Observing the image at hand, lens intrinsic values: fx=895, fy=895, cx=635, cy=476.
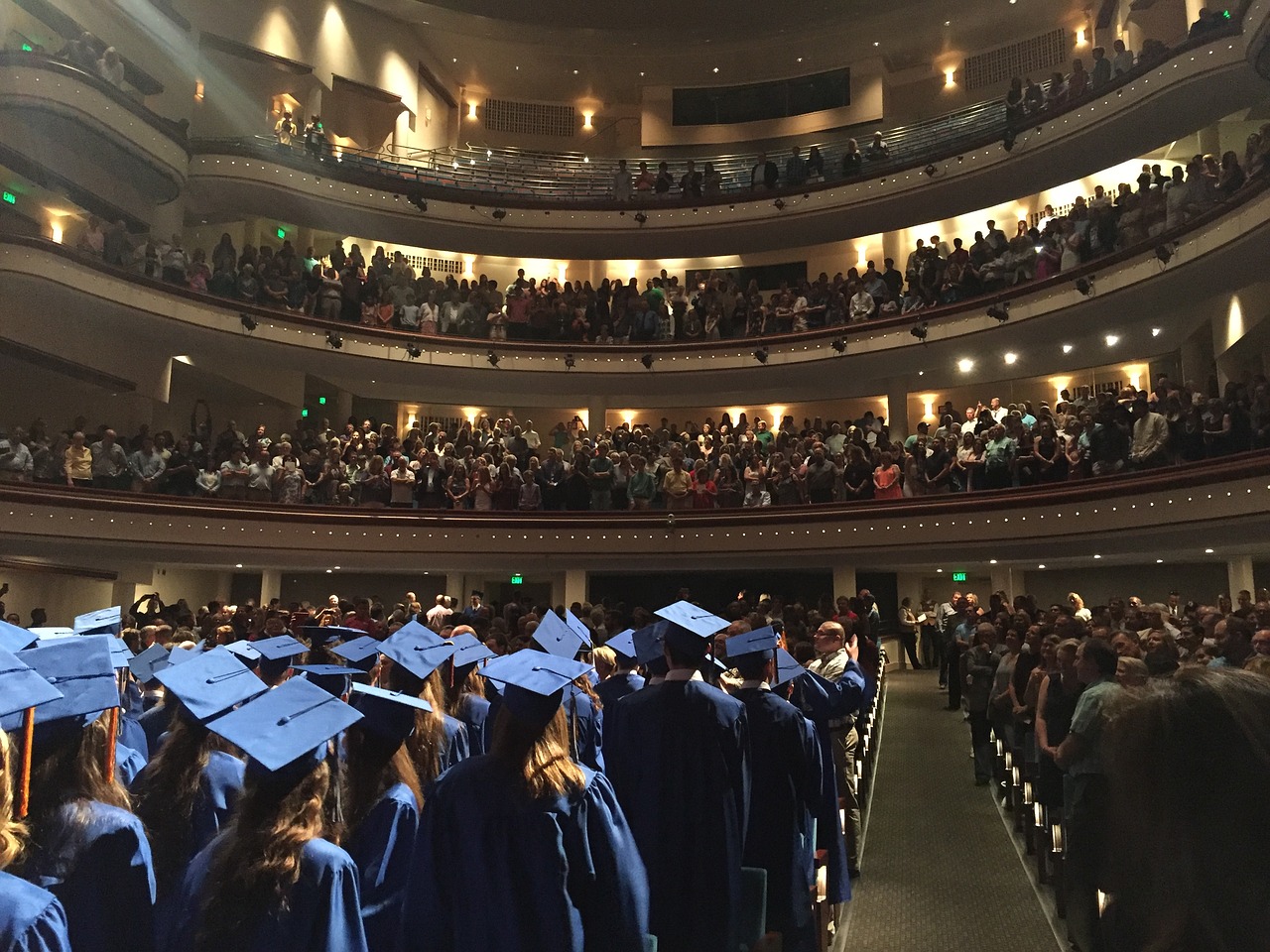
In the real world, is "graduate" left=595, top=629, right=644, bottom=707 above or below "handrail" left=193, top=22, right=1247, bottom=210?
below

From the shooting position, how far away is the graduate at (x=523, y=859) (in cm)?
233

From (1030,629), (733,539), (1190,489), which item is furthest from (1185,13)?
(1030,629)

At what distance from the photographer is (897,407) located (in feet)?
65.1

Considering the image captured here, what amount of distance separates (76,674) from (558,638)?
325 centimetres

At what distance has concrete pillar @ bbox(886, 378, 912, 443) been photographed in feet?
64.6

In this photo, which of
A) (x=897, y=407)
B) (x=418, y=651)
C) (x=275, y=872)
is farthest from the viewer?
(x=897, y=407)

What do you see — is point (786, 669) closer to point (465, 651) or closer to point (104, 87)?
point (465, 651)

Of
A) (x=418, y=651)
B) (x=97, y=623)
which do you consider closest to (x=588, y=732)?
(x=418, y=651)

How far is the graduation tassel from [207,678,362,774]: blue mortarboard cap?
38cm

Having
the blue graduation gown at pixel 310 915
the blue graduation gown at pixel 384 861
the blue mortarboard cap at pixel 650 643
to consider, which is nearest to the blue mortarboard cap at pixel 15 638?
the blue graduation gown at pixel 384 861

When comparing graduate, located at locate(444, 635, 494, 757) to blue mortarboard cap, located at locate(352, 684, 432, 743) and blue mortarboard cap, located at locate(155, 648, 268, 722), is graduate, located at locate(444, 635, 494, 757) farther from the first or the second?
blue mortarboard cap, located at locate(352, 684, 432, 743)

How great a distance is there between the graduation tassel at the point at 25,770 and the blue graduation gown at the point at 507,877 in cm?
90

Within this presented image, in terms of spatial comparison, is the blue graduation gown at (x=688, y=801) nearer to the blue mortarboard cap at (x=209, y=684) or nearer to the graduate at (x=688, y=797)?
the graduate at (x=688, y=797)

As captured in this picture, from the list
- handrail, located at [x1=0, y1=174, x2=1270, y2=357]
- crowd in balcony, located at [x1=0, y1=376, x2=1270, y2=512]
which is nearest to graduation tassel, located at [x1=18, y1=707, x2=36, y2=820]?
crowd in balcony, located at [x1=0, y1=376, x2=1270, y2=512]
